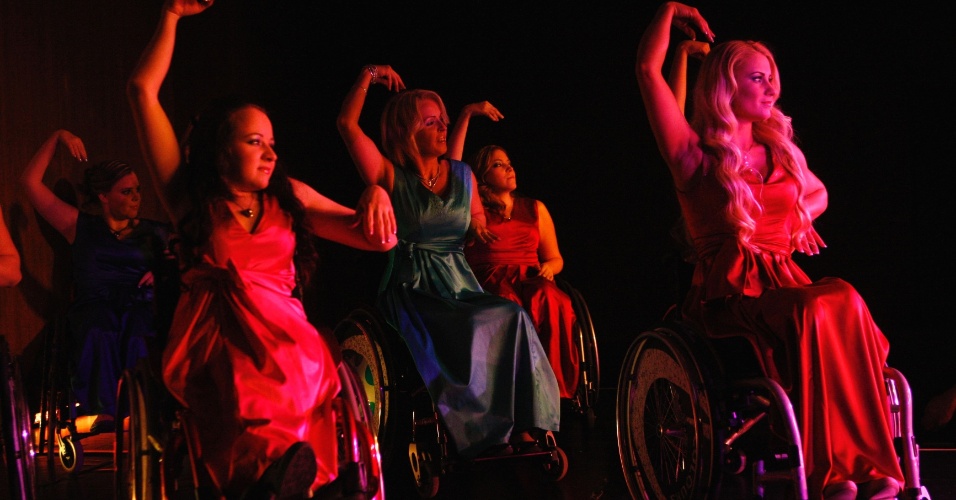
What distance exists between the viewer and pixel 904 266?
5645mm

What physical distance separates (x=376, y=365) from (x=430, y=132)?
0.87 meters

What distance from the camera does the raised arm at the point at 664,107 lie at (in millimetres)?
2514

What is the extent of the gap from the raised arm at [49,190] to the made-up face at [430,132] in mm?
1650

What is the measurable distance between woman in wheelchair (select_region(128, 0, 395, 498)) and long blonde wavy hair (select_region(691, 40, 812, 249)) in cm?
95

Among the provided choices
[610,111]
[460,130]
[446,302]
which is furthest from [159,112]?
[610,111]

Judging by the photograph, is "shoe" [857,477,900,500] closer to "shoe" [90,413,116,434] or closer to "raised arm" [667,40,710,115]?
"raised arm" [667,40,710,115]

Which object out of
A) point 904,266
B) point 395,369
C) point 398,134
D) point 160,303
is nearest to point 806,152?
point 904,266

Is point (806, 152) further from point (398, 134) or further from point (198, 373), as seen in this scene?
point (198, 373)

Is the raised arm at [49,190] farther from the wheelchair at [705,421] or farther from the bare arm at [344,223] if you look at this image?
the wheelchair at [705,421]

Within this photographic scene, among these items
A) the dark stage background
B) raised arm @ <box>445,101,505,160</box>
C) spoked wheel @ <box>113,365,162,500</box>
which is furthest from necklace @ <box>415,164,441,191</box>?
the dark stage background

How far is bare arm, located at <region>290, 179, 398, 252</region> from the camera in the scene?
6.86 feet

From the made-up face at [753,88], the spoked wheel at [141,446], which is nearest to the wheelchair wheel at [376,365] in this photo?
the spoked wheel at [141,446]

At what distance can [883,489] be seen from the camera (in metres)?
2.04

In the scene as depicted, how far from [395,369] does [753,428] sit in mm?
1145
